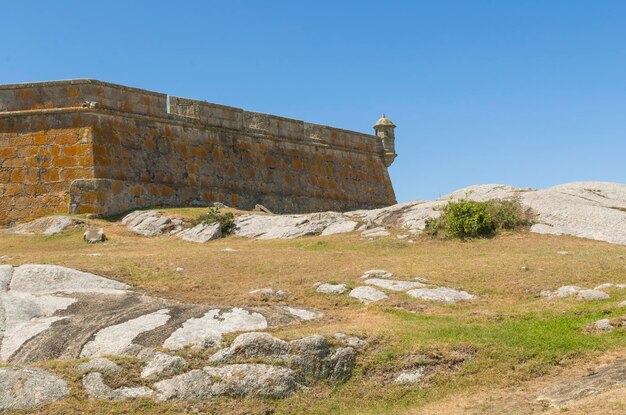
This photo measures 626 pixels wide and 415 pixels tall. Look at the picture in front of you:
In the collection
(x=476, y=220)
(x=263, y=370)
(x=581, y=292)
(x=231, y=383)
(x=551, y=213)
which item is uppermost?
(x=551, y=213)

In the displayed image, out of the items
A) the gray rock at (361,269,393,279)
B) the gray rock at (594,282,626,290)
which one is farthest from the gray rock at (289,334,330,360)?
the gray rock at (594,282,626,290)

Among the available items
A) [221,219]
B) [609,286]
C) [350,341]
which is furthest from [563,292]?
[221,219]

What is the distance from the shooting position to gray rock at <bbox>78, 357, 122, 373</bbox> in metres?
9.87

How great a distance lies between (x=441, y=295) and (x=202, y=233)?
435 inches

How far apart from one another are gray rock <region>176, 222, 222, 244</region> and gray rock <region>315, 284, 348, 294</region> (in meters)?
8.72

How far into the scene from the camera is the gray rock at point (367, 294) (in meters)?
14.4

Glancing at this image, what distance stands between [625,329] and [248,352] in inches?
237

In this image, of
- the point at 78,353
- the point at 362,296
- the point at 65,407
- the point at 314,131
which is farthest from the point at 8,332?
the point at 314,131

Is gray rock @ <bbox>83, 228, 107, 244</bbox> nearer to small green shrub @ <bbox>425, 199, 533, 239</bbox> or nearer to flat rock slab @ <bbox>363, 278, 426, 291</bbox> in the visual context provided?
small green shrub @ <bbox>425, 199, 533, 239</bbox>

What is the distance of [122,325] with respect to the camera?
39.6 ft

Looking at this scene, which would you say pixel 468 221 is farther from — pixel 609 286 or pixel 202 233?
pixel 202 233

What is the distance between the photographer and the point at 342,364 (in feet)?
35.3

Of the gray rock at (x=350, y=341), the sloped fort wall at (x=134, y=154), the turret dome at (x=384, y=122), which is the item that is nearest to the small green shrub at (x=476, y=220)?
the gray rock at (x=350, y=341)

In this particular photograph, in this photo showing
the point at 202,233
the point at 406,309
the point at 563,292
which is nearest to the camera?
the point at 406,309
